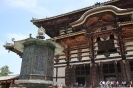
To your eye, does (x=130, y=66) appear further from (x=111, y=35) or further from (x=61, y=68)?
(x=61, y=68)

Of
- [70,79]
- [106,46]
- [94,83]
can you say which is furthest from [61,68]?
[106,46]

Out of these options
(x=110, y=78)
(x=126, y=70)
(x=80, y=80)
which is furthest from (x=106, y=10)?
(x=80, y=80)

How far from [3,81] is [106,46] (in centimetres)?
1336

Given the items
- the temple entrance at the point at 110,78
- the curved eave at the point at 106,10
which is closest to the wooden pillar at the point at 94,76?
the temple entrance at the point at 110,78

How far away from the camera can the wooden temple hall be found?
11.6 m

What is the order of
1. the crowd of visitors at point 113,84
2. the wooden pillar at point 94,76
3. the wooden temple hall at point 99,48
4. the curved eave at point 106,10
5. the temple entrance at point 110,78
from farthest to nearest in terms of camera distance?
1. the temple entrance at point 110,78
2. the wooden pillar at point 94,76
3. the wooden temple hall at point 99,48
4. the curved eave at point 106,10
5. the crowd of visitors at point 113,84

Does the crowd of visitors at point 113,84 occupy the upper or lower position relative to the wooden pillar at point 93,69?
lower

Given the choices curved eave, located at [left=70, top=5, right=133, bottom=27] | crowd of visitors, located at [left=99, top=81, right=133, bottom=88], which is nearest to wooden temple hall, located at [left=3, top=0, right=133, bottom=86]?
curved eave, located at [left=70, top=5, right=133, bottom=27]

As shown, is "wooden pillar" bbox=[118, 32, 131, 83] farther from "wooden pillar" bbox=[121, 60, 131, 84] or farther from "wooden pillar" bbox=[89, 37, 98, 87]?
"wooden pillar" bbox=[89, 37, 98, 87]

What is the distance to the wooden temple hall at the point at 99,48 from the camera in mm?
11625

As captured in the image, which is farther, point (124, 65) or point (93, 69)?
point (93, 69)

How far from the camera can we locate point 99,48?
13.1m

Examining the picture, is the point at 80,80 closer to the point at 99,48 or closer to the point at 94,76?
the point at 94,76

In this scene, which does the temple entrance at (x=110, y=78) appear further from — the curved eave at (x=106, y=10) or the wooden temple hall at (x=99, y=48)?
the curved eave at (x=106, y=10)
